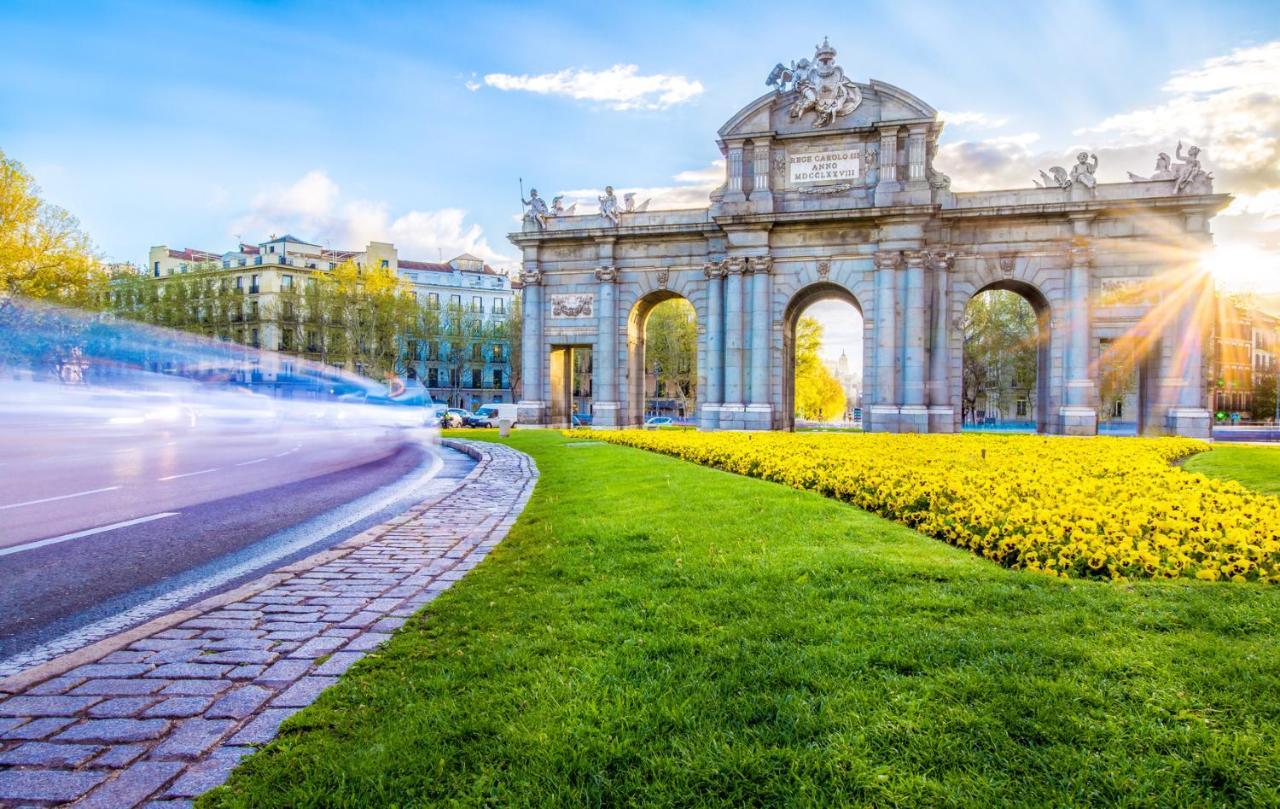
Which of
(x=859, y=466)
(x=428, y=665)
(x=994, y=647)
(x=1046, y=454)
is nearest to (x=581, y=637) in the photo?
(x=428, y=665)

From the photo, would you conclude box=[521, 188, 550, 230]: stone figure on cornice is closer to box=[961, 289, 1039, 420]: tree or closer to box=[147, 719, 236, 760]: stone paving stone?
box=[147, 719, 236, 760]: stone paving stone

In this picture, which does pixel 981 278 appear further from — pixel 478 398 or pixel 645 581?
pixel 478 398

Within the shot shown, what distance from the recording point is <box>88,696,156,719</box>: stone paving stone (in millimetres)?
4203

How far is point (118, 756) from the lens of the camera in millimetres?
3729

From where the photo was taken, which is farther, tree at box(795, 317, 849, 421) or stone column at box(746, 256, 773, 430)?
tree at box(795, 317, 849, 421)

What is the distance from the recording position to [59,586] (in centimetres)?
702

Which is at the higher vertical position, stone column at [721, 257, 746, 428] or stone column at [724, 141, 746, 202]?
stone column at [724, 141, 746, 202]

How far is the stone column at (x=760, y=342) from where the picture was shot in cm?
3325

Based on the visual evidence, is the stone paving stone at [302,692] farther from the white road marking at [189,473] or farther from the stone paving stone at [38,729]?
the white road marking at [189,473]

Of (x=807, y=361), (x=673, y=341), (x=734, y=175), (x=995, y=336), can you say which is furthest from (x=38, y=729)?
(x=995, y=336)

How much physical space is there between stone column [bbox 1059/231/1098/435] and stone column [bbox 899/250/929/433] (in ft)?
19.2

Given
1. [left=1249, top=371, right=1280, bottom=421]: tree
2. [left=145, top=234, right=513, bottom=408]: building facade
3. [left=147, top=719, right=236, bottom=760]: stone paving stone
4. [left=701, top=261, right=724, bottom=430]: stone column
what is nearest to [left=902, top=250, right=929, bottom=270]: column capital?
[left=701, top=261, right=724, bottom=430]: stone column

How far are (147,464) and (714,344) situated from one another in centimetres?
2322

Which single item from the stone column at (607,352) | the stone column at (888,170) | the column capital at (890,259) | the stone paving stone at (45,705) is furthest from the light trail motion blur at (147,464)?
the stone column at (888,170)
